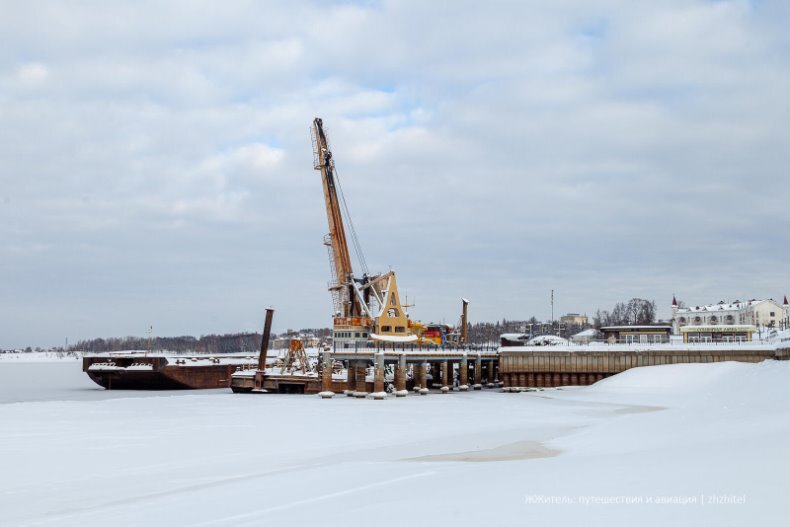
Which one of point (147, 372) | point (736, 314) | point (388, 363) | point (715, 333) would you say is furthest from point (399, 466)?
point (736, 314)

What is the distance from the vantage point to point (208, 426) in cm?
3212

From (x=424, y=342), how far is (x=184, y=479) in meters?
48.2

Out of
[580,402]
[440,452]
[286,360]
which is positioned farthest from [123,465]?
[286,360]

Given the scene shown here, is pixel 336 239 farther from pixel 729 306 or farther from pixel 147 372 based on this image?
pixel 729 306

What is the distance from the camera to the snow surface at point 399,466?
12.2 meters

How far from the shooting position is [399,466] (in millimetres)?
19766

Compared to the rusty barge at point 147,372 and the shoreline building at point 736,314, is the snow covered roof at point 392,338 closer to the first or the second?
the rusty barge at point 147,372

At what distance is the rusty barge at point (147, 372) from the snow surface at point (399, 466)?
3086 cm

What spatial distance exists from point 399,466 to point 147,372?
57545 millimetres

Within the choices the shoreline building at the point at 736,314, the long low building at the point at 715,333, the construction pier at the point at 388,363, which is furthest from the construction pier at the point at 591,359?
the shoreline building at the point at 736,314

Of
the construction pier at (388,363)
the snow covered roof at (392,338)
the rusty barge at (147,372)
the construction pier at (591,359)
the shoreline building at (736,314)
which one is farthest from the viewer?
the shoreline building at (736,314)

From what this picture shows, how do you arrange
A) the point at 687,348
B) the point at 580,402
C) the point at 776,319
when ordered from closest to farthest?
the point at 580,402 < the point at 687,348 < the point at 776,319

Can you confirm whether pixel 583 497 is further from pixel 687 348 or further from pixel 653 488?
pixel 687 348

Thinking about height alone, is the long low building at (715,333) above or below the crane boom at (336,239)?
below
